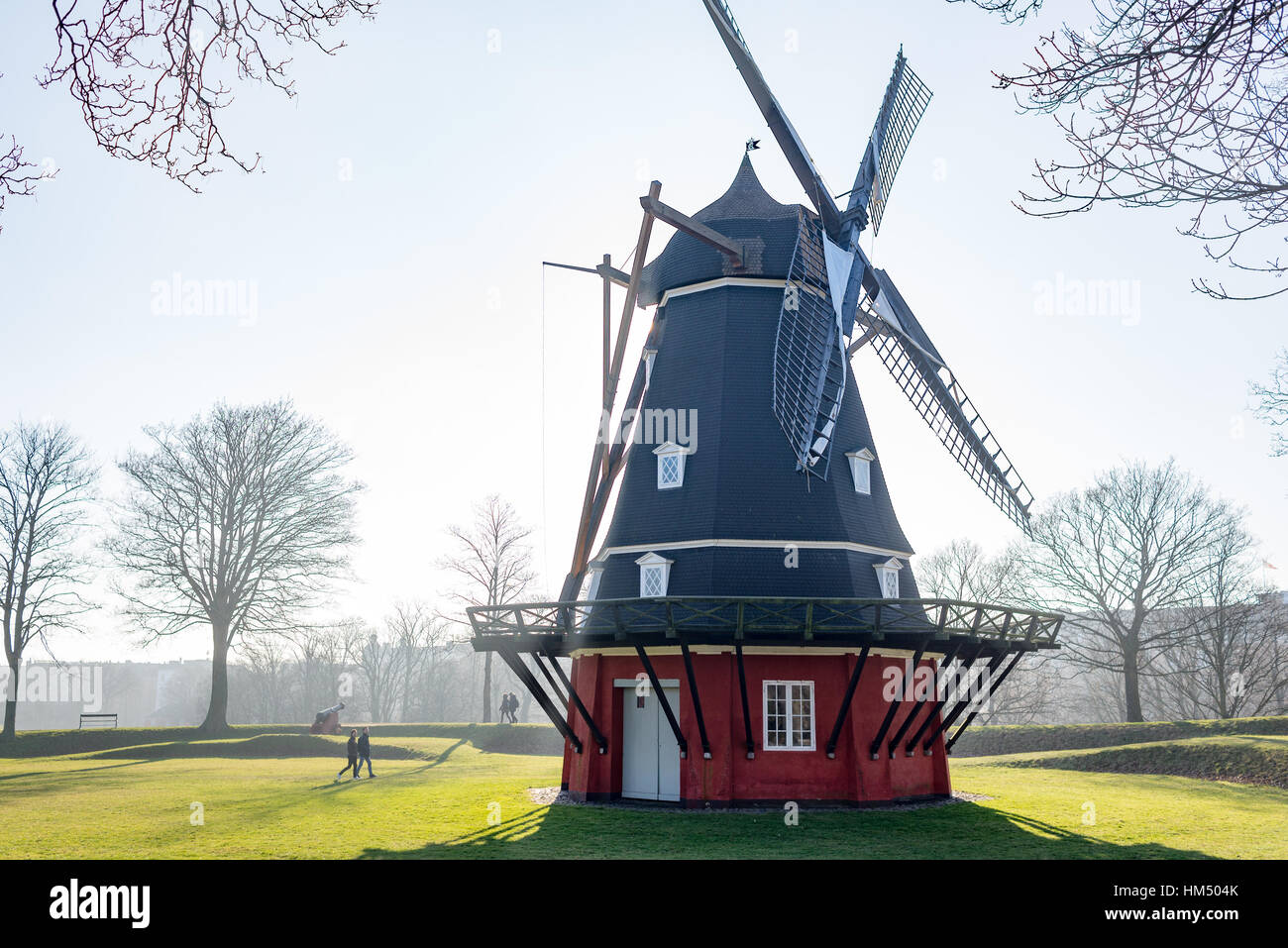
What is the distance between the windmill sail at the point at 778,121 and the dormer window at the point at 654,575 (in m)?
9.12

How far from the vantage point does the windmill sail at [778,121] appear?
22062mm

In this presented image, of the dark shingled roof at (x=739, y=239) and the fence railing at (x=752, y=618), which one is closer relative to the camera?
the fence railing at (x=752, y=618)

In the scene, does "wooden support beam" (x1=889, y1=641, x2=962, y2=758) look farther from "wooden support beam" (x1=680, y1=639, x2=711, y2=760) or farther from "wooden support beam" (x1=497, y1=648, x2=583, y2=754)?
"wooden support beam" (x1=497, y1=648, x2=583, y2=754)

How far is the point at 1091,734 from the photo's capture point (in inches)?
1469

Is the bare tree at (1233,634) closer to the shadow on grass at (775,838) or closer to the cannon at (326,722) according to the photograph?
the shadow on grass at (775,838)

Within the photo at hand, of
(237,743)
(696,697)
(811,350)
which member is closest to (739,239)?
(811,350)

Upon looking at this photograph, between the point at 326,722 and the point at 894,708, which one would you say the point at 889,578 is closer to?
the point at 894,708

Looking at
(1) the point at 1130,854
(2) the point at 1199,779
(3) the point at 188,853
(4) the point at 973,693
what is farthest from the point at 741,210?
(2) the point at 1199,779

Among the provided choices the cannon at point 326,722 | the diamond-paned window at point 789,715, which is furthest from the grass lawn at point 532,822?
the cannon at point 326,722

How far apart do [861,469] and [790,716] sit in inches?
238

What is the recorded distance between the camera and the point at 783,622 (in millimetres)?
18203
